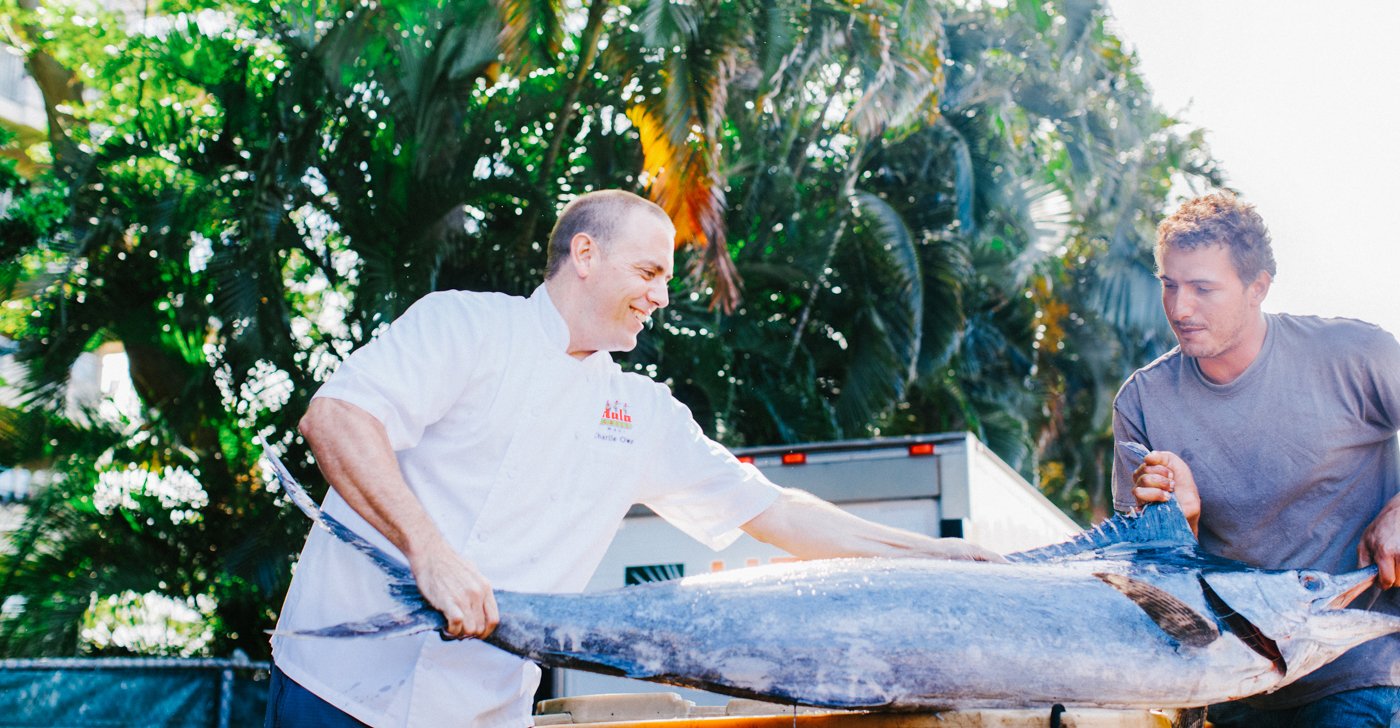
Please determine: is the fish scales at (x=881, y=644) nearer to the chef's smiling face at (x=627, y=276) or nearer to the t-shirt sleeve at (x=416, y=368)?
the t-shirt sleeve at (x=416, y=368)

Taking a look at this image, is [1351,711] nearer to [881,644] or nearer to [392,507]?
[881,644]

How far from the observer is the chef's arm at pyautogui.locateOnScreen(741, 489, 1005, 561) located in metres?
2.71

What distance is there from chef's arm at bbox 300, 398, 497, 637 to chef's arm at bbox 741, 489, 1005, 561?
3.36ft

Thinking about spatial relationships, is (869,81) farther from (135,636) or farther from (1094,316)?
(1094,316)

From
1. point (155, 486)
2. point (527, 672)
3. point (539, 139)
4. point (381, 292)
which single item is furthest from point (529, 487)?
point (539, 139)

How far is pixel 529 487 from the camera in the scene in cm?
255

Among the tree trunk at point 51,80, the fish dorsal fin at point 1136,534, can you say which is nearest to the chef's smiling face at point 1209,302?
the fish dorsal fin at point 1136,534

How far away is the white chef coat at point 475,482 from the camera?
7.79ft

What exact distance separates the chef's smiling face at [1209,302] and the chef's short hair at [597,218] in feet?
4.52

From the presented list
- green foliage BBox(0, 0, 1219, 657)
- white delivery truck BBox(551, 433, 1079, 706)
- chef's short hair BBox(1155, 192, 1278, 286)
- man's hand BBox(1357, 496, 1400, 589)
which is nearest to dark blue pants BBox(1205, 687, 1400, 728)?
man's hand BBox(1357, 496, 1400, 589)

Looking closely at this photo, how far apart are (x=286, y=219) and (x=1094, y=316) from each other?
1505cm

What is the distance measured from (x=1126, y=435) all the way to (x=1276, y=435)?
0.42 metres

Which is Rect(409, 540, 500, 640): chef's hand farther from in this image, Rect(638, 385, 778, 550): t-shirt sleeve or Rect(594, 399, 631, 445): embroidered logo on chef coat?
Rect(638, 385, 778, 550): t-shirt sleeve

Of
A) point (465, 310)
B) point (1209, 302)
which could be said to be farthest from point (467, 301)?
point (1209, 302)
